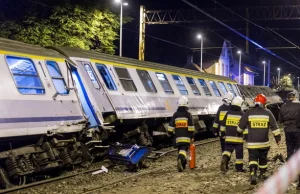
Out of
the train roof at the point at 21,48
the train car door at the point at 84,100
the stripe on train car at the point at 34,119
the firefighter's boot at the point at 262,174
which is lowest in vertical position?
the firefighter's boot at the point at 262,174

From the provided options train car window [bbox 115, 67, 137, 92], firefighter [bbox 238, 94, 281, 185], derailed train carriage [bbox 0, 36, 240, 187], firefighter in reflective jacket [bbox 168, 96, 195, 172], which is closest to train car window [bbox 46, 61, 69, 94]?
derailed train carriage [bbox 0, 36, 240, 187]

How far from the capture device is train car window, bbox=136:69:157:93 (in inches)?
575

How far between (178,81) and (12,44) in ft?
29.5

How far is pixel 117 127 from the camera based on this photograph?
13.4 metres

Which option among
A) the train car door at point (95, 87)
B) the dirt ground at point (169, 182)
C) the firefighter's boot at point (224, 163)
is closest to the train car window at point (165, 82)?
the train car door at point (95, 87)

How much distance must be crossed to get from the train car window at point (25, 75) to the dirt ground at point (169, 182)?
2126mm

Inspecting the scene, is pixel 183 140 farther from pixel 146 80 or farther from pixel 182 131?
pixel 146 80

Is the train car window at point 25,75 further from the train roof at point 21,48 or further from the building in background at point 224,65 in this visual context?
the building in background at point 224,65

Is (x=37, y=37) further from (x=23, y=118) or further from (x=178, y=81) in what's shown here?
(x=23, y=118)

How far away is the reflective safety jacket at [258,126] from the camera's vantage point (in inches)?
341

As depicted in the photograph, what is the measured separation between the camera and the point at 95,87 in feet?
38.8

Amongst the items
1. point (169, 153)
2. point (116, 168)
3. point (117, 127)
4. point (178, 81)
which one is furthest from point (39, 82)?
point (178, 81)

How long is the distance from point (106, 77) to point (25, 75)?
3606 millimetres

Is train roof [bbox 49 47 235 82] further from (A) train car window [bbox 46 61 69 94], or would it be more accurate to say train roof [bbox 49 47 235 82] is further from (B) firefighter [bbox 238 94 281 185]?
(B) firefighter [bbox 238 94 281 185]
